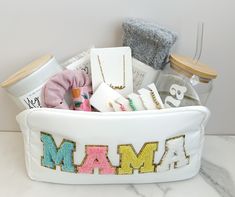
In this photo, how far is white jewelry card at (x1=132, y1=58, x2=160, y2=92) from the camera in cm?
72

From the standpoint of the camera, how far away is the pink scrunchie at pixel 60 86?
68 cm

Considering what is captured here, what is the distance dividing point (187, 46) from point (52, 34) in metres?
0.28

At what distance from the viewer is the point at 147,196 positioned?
678 millimetres

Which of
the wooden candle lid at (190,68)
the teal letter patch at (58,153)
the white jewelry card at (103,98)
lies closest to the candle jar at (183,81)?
the wooden candle lid at (190,68)

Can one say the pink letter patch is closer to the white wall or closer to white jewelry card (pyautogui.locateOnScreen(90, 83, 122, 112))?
white jewelry card (pyautogui.locateOnScreen(90, 83, 122, 112))

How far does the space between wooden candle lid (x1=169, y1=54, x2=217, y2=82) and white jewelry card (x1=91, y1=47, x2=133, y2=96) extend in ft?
0.30

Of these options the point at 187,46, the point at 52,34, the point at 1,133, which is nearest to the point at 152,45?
the point at 187,46

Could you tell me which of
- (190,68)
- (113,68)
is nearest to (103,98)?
(113,68)

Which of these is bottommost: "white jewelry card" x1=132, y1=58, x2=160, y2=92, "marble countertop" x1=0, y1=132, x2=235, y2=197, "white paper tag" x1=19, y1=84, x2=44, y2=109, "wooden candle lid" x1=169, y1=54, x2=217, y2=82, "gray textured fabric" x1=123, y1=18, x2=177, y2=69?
"marble countertop" x1=0, y1=132, x2=235, y2=197

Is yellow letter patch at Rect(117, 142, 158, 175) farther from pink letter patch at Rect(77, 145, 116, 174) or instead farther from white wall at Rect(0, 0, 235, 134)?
white wall at Rect(0, 0, 235, 134)

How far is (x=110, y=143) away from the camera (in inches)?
25.2

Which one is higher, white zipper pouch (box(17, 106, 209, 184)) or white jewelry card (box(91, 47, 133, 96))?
white jewelry card (box(91, 47, 133, 96))

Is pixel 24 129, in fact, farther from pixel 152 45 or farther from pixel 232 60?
pixel 232 60

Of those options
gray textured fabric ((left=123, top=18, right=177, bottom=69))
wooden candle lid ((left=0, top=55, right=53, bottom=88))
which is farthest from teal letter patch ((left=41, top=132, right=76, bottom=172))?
gray textured fabric ((left=123, top=18, right=177, bottom=69))
